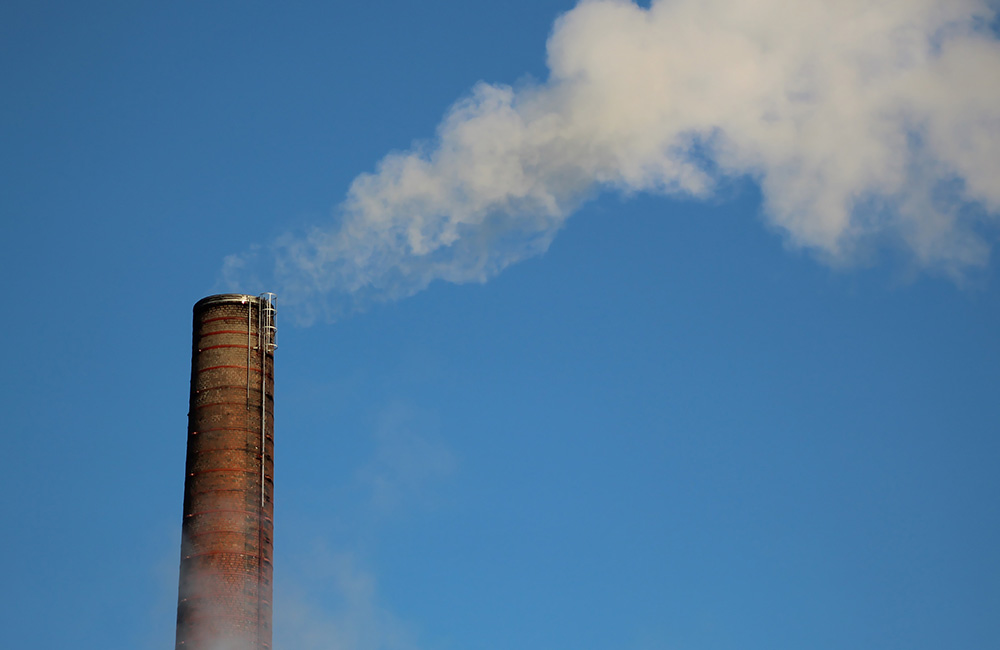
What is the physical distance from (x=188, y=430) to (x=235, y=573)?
597 centimetres

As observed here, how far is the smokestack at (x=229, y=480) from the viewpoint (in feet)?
180

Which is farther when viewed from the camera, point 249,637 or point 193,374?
point 193,374

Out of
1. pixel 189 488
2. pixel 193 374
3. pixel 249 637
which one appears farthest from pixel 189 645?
pixel 193 374

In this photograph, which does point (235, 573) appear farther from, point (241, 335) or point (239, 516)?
point (241, 335)

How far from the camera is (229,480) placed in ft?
185

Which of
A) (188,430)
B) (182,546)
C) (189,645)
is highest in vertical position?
(188,430)

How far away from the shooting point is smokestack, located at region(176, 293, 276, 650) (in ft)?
180

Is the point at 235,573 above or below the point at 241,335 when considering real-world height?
below

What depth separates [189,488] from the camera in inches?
2237

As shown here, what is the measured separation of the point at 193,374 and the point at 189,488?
14.4 ft

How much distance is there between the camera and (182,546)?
56.3 meters

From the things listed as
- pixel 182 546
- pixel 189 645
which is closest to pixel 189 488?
pixel 182 546

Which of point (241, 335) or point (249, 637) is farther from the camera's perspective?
point (241, 335)

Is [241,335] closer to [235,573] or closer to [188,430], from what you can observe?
[188,430]
